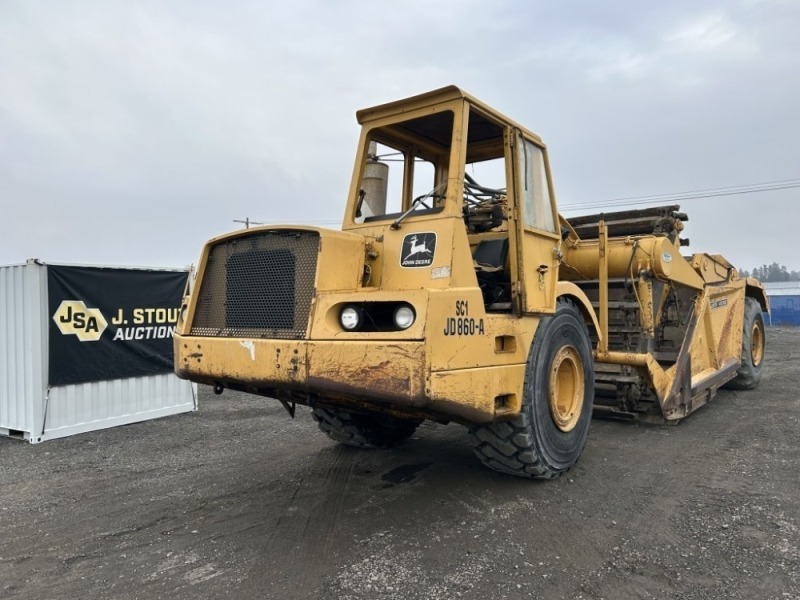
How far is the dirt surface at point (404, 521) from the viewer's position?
317cm

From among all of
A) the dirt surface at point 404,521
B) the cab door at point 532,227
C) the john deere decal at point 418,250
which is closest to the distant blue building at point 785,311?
the dirt surface at point 404,521

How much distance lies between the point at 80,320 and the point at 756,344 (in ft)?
33.8

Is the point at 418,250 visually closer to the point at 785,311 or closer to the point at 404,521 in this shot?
the point at 404,521

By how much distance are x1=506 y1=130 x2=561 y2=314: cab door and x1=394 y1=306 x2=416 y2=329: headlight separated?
3.44ft

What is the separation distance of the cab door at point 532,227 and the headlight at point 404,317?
1.05 metres

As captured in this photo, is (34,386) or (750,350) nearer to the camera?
(34,386)

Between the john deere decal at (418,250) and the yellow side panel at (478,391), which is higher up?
the john deere decal at (418,250)

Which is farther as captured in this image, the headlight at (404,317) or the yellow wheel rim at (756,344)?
the yellow wheel rim at (756,344)

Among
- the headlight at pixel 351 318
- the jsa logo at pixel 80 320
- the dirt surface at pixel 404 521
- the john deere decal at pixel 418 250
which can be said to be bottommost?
the dirt surface at pixel 404 521

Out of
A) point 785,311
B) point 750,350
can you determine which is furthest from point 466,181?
point 785,311

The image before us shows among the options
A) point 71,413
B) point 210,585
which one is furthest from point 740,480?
point 71,413

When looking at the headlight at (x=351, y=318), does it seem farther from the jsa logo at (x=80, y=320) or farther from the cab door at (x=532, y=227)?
the jsa logo at (x=80, y=320)

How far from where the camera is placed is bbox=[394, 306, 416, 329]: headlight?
329 centimetres

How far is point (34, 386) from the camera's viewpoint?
7020 mm
